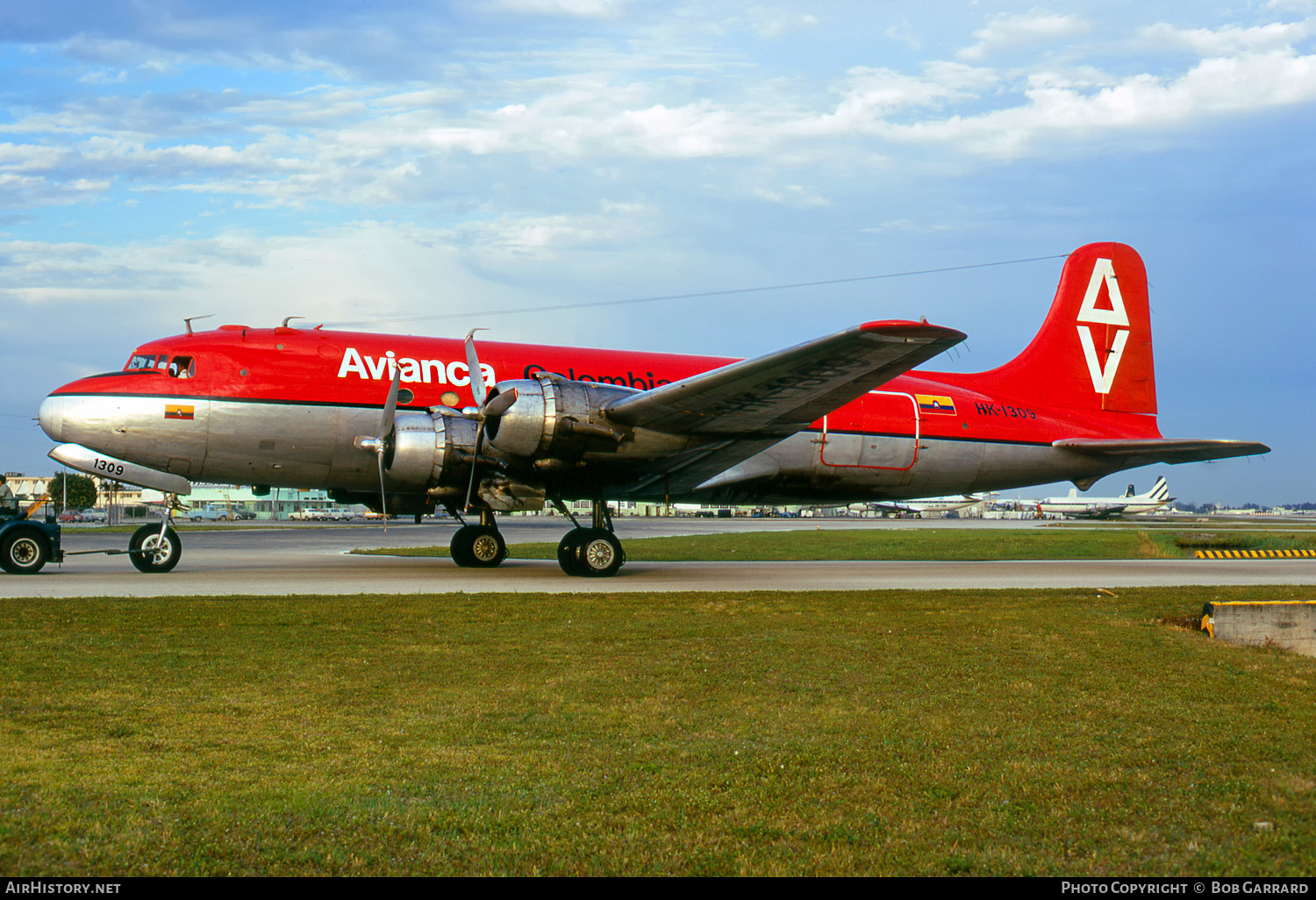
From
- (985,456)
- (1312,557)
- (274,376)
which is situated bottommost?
(1312,557)

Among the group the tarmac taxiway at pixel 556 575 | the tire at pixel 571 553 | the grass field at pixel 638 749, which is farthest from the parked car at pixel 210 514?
the grass field at pixel 638 749

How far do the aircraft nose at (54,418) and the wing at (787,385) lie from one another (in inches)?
392

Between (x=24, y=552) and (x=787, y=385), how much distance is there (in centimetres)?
1366

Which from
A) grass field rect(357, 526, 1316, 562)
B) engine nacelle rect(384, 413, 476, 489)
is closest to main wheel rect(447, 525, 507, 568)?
engine nacelle rect(384, 413, 476, 489)

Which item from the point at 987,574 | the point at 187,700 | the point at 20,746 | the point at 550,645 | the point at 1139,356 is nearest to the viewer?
the point at 20,746

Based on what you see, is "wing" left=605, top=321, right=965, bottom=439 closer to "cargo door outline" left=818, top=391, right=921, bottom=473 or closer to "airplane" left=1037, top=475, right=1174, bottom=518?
"cargo door outline" left=818, top=391, right=921, bottom=473

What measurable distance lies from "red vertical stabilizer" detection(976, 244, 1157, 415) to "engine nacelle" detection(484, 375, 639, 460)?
12.1m

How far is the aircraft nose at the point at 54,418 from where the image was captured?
1783 cm

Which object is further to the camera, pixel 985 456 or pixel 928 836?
pixel 985 456

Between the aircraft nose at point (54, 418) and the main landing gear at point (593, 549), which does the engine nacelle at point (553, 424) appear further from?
the aircraft nose at point (54, 418)

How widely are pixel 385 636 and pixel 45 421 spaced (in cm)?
1154

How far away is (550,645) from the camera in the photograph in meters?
9.91

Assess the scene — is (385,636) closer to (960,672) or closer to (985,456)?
(960,672)
